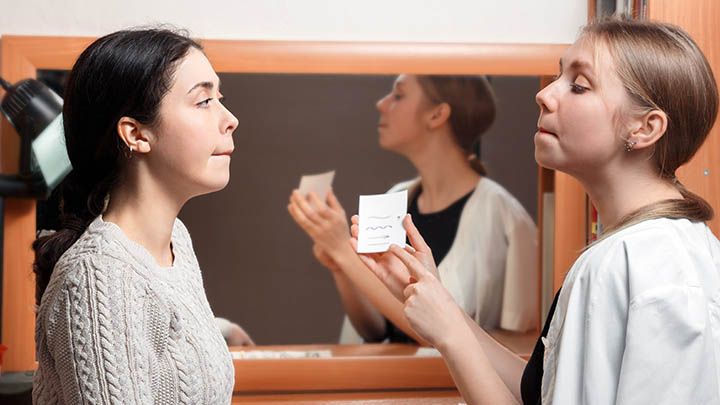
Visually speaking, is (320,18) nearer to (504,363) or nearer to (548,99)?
(548,99)

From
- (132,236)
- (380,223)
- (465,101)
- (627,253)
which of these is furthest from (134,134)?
(465,101)

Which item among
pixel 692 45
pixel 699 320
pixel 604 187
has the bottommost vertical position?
pixel 699 320

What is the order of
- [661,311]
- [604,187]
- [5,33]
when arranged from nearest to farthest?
[661,311]
[604,187]
[5,33]

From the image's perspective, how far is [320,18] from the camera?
6.71 ft

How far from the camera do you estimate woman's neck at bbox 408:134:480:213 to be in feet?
6.64

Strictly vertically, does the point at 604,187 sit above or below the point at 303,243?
above

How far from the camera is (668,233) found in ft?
3.70

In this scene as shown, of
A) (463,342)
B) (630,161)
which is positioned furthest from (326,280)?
(630,161)

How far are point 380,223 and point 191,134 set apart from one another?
0.49 m

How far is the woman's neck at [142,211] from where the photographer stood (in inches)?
49.2

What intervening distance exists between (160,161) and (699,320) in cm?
89

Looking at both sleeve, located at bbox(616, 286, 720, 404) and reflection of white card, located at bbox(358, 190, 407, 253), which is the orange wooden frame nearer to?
reflection of white card, located at bbox(358, 190, 407, 253)

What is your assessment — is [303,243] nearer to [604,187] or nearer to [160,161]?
[160,161]

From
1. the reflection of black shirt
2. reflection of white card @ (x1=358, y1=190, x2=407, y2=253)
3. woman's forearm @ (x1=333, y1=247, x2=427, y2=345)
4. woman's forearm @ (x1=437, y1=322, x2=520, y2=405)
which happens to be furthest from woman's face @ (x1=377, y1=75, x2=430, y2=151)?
woman's forearm @ (x1=437, y1=322, x2=520, y2=405)
